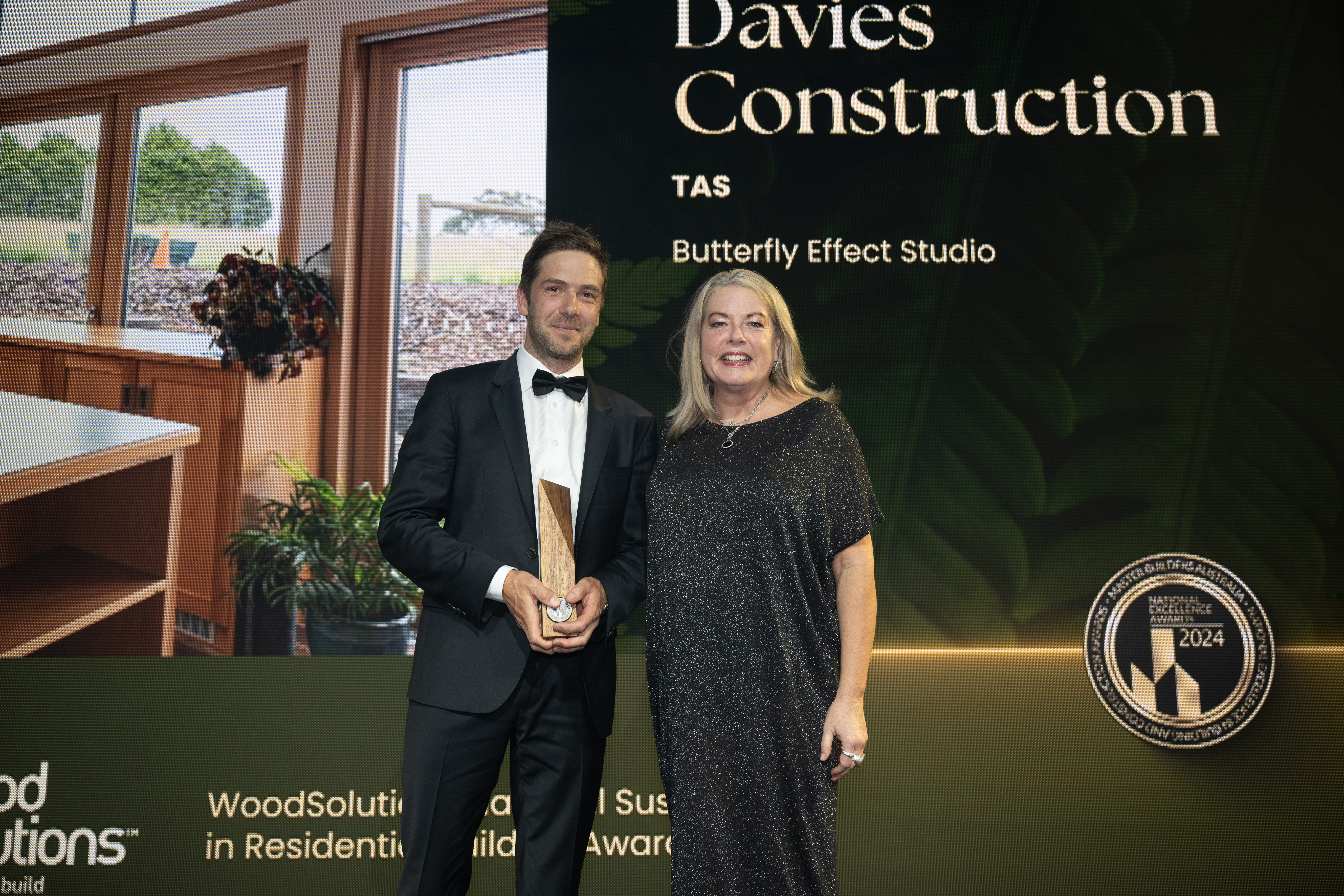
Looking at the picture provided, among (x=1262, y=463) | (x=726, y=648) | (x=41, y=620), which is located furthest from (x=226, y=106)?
(x=1262, y=463)

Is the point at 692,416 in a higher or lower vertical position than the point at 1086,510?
higher

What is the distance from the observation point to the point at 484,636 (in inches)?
67.3

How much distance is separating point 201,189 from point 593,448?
Answer: 166 centimetres

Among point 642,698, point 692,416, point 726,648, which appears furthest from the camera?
point 642,698

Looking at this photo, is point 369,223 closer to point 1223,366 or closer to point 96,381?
point 96,381

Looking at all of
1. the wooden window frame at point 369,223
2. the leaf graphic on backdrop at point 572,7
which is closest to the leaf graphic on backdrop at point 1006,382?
the leaf graphic on backdrop at point 572,7

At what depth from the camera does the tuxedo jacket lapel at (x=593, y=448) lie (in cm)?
178

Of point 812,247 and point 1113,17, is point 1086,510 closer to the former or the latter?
point 812,247

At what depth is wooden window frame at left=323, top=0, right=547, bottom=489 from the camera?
8.34 feet

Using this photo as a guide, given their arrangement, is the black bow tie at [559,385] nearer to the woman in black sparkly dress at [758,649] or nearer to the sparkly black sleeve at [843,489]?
the woman in black sparkly dress at [758,649]

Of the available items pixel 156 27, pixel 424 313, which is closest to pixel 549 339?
pixel 424 313

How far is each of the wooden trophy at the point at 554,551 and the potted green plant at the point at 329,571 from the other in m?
0.90

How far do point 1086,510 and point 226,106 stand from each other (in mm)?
2812

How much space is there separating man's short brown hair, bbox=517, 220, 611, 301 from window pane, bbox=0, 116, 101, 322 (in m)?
1.62
